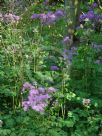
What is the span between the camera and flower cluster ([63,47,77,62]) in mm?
4582

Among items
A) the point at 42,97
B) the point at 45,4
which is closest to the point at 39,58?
the point at 42,97

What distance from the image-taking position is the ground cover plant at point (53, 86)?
3934mm

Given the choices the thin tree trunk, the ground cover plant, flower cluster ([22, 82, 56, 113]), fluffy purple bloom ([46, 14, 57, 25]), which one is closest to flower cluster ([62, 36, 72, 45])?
the ground cover plant

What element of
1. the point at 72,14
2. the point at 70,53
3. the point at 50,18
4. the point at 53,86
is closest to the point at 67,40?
the point at 70,53

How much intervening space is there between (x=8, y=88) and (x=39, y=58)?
56 cm

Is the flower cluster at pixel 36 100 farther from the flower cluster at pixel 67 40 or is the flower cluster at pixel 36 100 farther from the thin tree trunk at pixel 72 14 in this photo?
the thin tree trunk at pixel 72 14

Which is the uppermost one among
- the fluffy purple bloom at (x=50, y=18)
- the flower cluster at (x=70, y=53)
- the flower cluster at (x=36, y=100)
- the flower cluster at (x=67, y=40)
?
the fluffy purple bloom at (x=50, y=18)

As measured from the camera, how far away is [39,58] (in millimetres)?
4820

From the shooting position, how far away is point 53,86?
4.44m

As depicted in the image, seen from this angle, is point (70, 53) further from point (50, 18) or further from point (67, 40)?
point (50, 18)

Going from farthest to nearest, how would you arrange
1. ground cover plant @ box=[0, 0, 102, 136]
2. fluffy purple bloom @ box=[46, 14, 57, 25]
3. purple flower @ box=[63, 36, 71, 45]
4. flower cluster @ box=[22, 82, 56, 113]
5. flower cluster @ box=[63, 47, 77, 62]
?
1. fluffy purple bloom @ box=[46, 14, 57, 25]
2. purple flower @ box=[63, 36, 71, 45]
3. flower cluster @ box=[63, 47, 77, 62]
4. ground cover plant @ box=[0, 0, 102, 136]
5. flower cluster @ box=[22, 82, 56, 113]

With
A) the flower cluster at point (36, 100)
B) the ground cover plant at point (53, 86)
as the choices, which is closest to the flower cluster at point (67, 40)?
the ground cover plant at point (53, 86)

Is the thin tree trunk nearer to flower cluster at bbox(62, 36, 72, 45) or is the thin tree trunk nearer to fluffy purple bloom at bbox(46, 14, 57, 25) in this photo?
flower cluster at bbox(62, 36, 72, 45)

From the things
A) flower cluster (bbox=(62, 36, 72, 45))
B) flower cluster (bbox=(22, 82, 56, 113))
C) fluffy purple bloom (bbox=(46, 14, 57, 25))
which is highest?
fluffy purple bloom (bbox=(46, 14, 57, 25))
